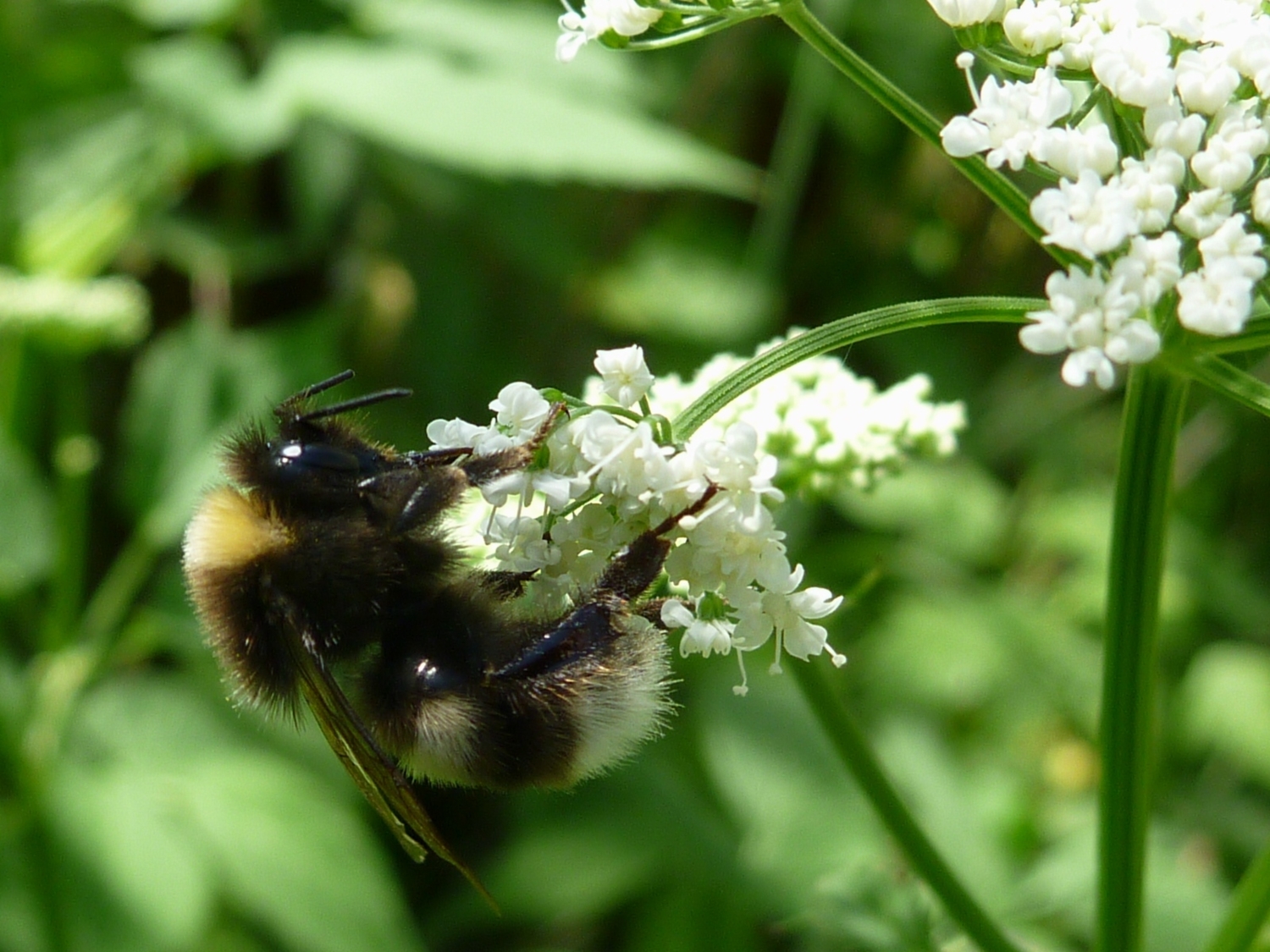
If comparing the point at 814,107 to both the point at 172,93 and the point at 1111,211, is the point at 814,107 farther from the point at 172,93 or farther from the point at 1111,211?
the point at 1111,211

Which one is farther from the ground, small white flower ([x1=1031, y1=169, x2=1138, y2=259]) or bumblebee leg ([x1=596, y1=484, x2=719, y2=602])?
small white flower ([x1=1031, y1=169, x2=1138, y2=259])

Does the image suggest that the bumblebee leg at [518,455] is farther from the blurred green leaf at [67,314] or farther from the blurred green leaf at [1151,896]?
the blurred green leaf at [67,314]

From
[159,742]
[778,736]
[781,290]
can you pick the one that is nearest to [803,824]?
[778,736]

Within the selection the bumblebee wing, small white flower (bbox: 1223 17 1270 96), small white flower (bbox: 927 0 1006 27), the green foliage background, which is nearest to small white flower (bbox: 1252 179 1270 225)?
small white flower (bbox: 1223 17 1270 96)

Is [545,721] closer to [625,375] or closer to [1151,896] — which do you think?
[625,375]

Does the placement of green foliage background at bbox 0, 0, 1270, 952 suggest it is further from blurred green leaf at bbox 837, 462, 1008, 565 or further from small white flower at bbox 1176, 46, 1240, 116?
small white flower at bbox 1176, 46, 1240, 116

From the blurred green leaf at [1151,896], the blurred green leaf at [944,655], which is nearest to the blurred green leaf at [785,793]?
the blurred green leaf at [1151,896]
